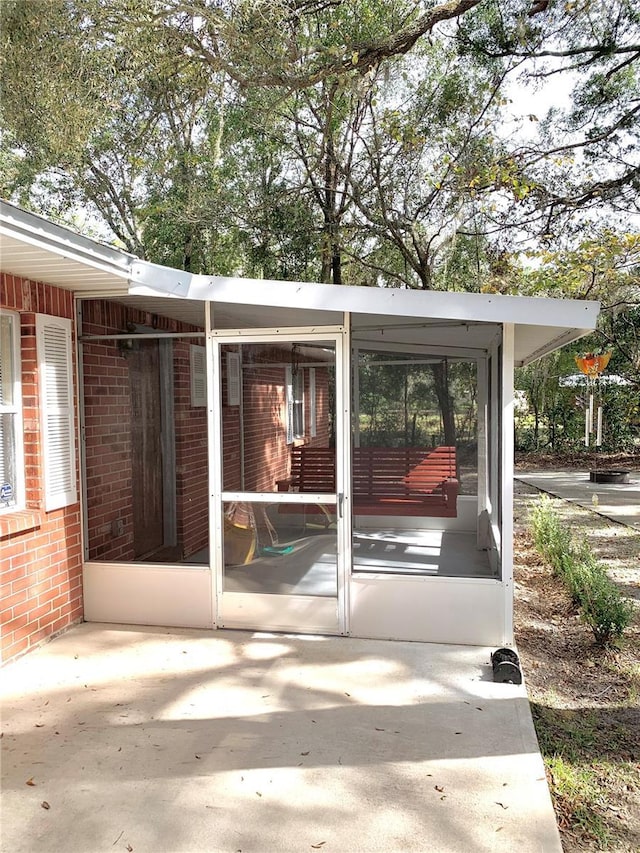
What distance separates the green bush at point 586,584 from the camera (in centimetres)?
466

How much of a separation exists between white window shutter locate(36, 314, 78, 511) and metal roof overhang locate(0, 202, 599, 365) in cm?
35

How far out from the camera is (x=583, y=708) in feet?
12.8

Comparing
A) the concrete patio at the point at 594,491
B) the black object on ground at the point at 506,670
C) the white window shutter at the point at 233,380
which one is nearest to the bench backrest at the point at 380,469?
the white window shutter at the point at 233,380

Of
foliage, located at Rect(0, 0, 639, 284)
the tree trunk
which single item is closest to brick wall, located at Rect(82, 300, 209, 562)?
the tree trunk

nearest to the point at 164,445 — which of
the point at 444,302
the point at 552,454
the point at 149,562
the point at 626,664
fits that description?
the point at 149,562

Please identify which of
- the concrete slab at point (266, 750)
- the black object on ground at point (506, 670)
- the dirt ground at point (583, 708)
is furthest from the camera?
the black object on ground at point (506, 670)

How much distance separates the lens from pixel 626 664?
14.9ft

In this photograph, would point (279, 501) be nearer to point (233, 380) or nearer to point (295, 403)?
point (295, 403)

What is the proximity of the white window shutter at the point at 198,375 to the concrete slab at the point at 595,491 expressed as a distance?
676 centimetres

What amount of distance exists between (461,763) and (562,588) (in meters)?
3.45

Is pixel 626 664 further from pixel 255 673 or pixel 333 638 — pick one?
pixel 255 673

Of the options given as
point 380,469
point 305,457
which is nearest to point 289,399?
point 305,457

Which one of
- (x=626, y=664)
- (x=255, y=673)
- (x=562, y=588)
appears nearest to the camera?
(x=255, y=673)

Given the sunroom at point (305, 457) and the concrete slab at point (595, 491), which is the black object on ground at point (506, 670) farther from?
the concrete slab at point (595, 491)
